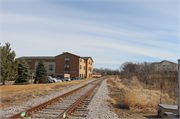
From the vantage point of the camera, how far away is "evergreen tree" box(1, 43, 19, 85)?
2057 centimetres

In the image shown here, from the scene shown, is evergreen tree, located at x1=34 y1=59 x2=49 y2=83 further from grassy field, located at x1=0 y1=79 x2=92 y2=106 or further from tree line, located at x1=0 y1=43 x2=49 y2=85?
grassy field, located at x1=0 y1=79 x2=92 y2=106

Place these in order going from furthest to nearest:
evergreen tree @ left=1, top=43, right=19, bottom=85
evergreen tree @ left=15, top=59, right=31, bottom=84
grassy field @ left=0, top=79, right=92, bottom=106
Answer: evergreen tree @ left=15, top=59, right=31, bottom=84 → evergreen tree @ left=1, top=43, right=19, bottom=85 → grassy field @ left=0, top=79, right=92, bottom=106

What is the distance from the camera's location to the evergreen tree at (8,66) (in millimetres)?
20572

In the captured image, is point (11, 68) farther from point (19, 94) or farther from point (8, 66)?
point (19, 94)

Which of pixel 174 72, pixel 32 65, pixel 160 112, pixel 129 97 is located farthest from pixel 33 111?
pixel 32 65

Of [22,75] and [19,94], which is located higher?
[22,75]

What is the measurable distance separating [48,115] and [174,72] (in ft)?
63.9

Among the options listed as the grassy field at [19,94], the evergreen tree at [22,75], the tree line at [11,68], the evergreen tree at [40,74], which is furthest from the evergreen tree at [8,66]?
the evergreen tree at [40,74]

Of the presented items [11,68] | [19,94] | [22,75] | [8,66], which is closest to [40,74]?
[22,75]

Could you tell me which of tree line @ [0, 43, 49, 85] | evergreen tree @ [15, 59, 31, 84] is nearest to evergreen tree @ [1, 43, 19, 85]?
tree line @ [0, 43, 49, 85]

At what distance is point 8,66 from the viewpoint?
21.0 meters

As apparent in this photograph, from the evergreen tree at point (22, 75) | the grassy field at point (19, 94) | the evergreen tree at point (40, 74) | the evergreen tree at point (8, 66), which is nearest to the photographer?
the grassy field at point (19, 94)

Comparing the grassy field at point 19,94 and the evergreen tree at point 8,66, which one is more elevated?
the evergreen tree at point 8,66

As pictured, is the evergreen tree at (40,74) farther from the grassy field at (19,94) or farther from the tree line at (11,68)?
the grassy field at (19,94)
